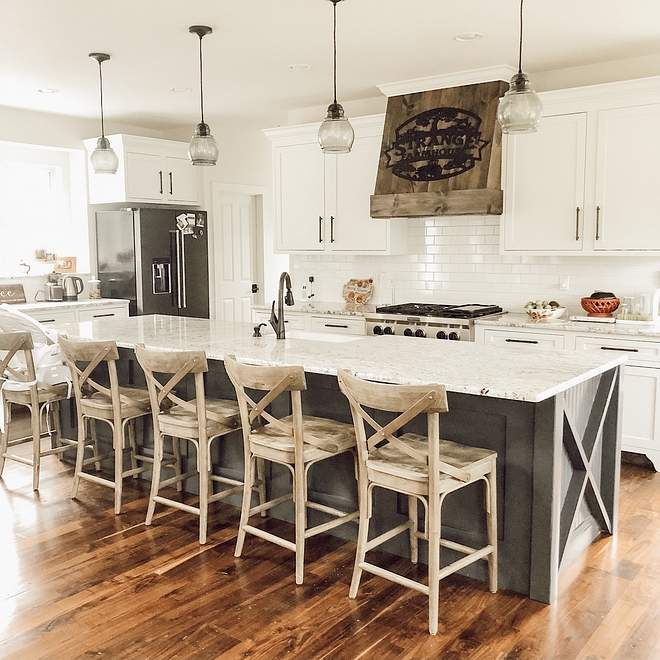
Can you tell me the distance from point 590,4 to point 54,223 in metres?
5.60

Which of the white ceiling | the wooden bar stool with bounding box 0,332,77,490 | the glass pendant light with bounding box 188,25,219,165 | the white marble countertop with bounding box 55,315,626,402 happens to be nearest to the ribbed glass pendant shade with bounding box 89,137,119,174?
the white ceiling

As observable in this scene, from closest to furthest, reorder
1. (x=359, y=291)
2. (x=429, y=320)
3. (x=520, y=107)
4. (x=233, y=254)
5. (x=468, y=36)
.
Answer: (x=520, y=107)
(x=468, y=36)
(x=429, y=320)
(x=359, y=291)
(x=233, y=254)

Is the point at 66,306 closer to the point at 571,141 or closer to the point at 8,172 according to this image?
the point at 8,172

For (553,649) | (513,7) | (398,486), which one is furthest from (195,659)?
(513,7)

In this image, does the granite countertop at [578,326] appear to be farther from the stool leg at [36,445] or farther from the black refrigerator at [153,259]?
the black refrigerator at [153,259]

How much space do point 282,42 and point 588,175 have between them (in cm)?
232

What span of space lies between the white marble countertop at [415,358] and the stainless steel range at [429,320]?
1.36 meters

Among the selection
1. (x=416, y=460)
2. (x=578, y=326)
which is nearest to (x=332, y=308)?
(x=578, y=326)

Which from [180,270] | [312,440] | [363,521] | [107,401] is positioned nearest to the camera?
[363,521]

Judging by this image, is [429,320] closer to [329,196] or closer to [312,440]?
[329,196]

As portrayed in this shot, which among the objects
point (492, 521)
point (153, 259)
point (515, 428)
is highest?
point (153, 259)

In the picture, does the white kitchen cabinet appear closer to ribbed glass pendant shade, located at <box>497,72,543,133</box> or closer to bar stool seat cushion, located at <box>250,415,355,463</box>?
ribbed glass pendant shade, located at <box>497,72,543,133</box>

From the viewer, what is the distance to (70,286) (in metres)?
6.90

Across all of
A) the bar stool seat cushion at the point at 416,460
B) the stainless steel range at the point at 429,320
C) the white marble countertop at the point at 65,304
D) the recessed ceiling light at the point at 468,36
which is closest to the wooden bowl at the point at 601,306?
the stainless steel range at the point at 429,320
